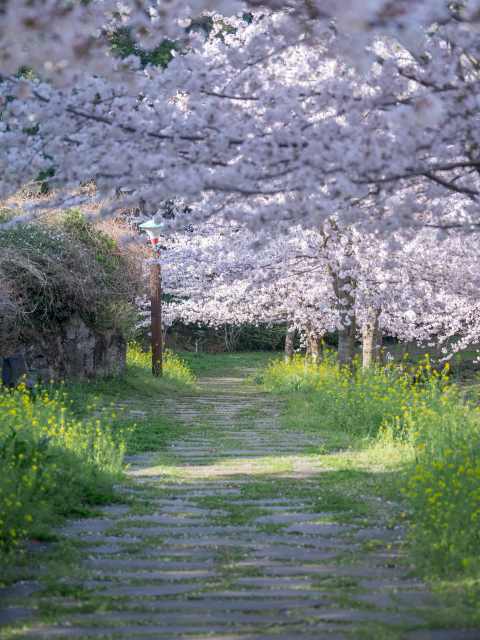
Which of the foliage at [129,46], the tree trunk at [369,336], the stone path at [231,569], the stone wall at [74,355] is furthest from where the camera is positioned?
the foliage at [129,46]

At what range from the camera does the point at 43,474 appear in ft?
15.4

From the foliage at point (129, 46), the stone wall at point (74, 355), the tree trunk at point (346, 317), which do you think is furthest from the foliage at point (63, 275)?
the foliage at point (129, 46)

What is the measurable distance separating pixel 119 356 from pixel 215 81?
8.94m

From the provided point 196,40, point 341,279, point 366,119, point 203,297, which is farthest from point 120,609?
point 203,297

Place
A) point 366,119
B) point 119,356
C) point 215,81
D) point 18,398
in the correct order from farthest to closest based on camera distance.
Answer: point 119,356 < point 18,398 < point 215,81 < point 366,119

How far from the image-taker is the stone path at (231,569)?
2.95 meters

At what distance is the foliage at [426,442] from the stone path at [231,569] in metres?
0.28

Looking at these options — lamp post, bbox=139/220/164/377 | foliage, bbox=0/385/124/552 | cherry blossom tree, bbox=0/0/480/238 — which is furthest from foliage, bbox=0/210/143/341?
cherry blossom tree, bbox=0/0/480/238

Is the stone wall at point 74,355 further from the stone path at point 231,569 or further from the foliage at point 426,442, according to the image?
the stone path at point 231,569

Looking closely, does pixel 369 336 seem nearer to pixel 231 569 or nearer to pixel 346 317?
pixel 346 317

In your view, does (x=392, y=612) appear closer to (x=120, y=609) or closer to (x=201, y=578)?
(x=201, y=578)

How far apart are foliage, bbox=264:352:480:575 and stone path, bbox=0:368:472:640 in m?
0.28

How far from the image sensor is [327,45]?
4.29 meters

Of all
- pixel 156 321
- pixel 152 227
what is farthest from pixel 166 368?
pixel 152 227
